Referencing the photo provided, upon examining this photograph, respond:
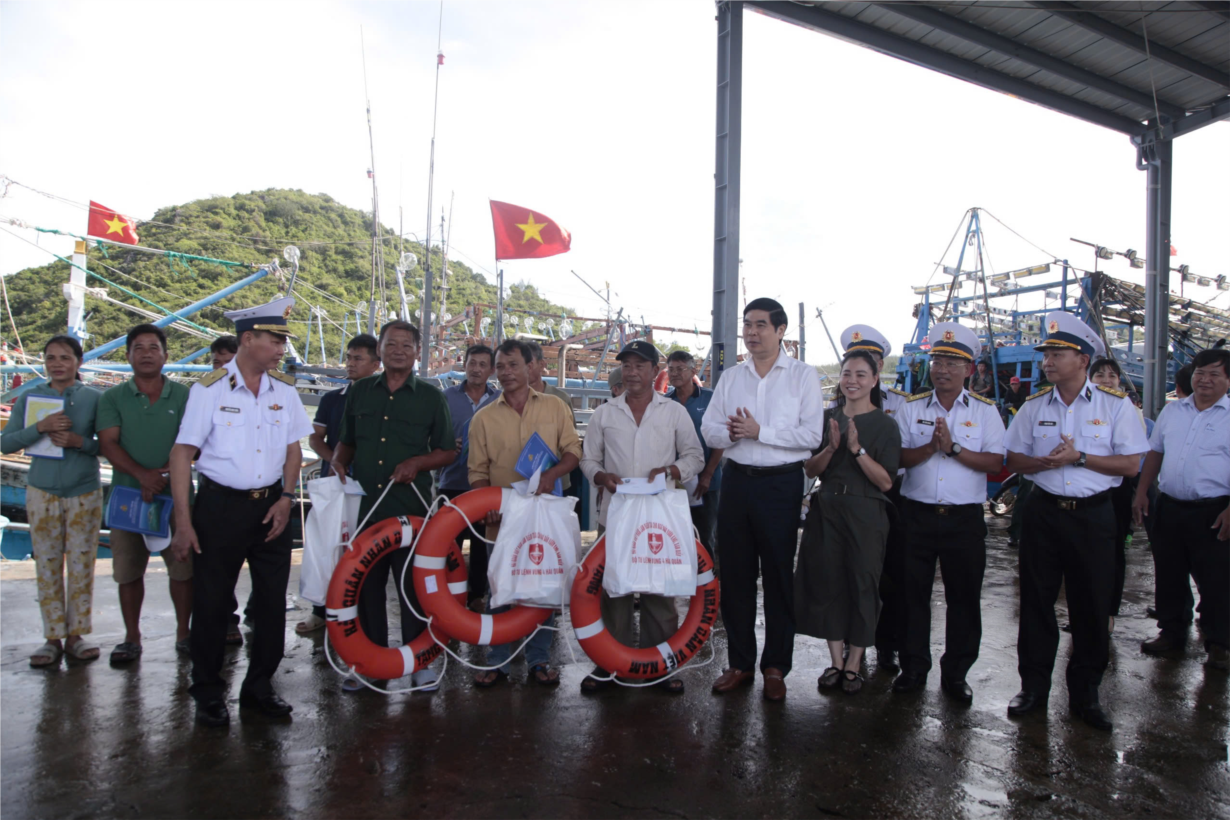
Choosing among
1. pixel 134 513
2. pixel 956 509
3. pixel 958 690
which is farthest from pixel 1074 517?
pixel 134 513

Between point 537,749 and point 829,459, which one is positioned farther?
point 829,459

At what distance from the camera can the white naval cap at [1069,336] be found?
274cm

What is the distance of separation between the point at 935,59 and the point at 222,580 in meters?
8.09

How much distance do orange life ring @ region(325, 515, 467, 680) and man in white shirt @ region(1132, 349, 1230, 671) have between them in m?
3.42

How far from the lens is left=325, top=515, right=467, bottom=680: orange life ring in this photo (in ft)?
8.64

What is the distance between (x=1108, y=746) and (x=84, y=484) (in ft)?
13.9

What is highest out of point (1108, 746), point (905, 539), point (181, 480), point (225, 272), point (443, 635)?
point (225, 272)

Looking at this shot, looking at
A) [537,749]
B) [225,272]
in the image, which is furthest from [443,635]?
[225,272]

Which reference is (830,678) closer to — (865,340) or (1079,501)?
(1079,501)

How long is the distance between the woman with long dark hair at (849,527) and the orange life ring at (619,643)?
1.31ft

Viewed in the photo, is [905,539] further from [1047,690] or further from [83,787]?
[83,787]

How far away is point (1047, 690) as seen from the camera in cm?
268

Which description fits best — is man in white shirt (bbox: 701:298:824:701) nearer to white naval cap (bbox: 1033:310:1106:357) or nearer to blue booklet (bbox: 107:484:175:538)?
white naval cap (bbox: 1033:310:1106:357)

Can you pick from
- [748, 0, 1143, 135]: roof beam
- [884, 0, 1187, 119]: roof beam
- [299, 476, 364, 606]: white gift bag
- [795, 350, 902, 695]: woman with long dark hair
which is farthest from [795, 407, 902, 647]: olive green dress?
[884, 0, 1187, 119]: roof beam
